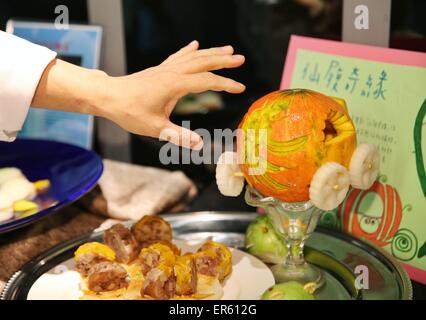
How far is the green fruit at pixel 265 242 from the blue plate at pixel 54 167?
11.5 inches

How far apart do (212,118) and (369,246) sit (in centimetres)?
60

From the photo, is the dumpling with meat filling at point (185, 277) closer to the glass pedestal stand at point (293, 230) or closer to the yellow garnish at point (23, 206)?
the glass pedestal stand at point (293, 230)

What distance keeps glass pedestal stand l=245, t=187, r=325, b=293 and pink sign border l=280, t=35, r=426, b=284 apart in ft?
0.44

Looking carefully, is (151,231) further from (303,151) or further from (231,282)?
(303,151)

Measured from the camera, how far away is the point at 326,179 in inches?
25.5

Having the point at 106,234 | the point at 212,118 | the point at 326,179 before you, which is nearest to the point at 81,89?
the point at 106,234

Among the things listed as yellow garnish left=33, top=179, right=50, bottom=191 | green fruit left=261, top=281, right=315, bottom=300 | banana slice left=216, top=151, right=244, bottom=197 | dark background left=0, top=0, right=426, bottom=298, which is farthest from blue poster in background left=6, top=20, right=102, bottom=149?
green fruit left=261, top=281, right=315, bottom=300

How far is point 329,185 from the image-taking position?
25.9 inches

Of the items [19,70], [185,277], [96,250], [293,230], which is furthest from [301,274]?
[19,70]

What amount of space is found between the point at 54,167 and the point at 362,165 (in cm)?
60

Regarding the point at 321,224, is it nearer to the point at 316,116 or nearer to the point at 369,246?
the point at 369,246

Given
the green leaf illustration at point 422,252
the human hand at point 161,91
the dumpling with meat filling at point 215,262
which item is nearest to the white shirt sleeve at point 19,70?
the human hand at point 161,91

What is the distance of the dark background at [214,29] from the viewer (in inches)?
49.1
